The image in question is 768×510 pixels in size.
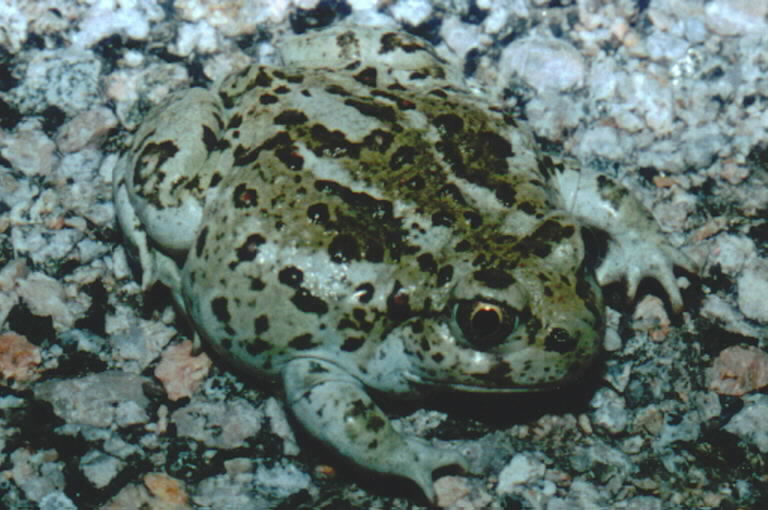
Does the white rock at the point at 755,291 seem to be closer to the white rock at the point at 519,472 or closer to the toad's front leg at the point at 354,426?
the white rock at the point at 519,472

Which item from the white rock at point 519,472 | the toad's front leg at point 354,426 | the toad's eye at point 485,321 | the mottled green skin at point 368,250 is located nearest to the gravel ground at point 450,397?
the white rock at point 519,472

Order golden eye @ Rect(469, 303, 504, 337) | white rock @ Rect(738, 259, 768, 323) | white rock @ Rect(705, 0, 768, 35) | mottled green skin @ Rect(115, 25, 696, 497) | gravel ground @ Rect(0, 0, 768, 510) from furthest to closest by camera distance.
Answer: white rock @ Rect(705, 0, 768, 35), white rock @ Rect(738, 259, 768, 323), gravel ground @ Rect(0, 0, 768, 510), mottled green skin @ Rect(115, 25, 696, 497), golden eye @ Rect(469, 303, 504, 337)

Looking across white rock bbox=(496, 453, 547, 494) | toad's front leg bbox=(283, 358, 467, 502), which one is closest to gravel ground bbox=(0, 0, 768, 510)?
A: white rock bbox=(496, 453, 547, 494)

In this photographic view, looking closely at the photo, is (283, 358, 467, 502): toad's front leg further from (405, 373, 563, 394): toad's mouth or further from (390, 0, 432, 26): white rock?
(390, 0, 432, 26): white rock

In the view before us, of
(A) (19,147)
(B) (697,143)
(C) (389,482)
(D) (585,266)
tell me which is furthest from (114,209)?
(B) (697,143)

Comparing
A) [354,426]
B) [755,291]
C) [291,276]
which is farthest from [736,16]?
[354,426]

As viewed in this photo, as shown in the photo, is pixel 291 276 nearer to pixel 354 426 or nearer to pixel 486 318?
pixel 354 426
